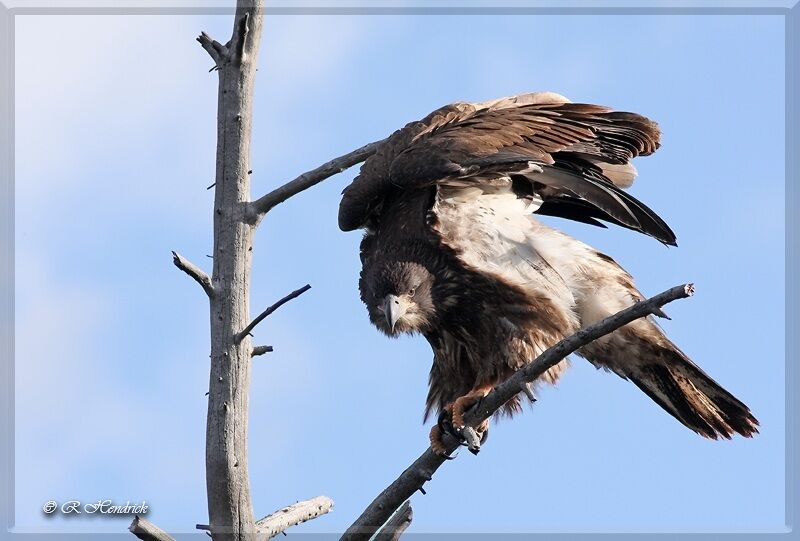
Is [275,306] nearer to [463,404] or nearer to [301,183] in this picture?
[301,183]

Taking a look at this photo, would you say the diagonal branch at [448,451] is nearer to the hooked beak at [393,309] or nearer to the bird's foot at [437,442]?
the bird's foot at [437,442]

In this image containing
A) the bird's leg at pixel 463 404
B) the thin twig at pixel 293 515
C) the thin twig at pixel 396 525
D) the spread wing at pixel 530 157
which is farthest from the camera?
the spread wing at pixel 530 157

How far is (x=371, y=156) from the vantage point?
18.7 feet

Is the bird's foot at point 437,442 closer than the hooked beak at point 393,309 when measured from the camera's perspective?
Yes

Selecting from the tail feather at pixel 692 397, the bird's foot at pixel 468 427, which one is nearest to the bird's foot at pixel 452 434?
the bird's foot at pixel 468 427

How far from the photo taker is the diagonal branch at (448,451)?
402 cm

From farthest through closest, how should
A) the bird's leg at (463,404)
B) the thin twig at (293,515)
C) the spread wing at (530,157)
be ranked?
the spread wing at (530,157)
the bird's leg at (463,404)
the thin twig at (293,515)

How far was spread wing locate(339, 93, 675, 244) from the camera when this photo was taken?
539cm

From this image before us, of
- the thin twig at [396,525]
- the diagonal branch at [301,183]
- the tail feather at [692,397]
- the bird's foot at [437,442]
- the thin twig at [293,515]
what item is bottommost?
the thin twig at [396,525]

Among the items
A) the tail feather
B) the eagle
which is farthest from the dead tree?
the tail feather

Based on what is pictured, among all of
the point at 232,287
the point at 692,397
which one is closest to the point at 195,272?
the point at 232,287

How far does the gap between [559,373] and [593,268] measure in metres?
0.61

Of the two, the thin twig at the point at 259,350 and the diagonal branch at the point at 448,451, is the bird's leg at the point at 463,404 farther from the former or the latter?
the thin twig at the point at 259,350

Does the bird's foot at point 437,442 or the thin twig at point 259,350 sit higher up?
the thin twig at point 259,350
